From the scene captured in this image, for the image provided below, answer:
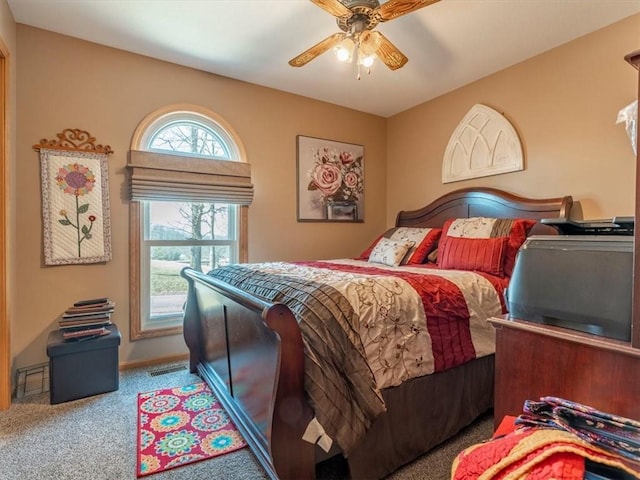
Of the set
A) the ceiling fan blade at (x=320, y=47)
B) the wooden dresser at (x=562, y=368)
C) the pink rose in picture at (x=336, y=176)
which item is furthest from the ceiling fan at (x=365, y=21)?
the wooden dresser at (x=562, y=368)

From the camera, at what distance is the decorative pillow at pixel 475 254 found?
2.36 m

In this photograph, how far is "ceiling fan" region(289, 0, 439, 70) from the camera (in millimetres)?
1845

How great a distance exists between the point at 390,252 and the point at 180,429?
2118mm

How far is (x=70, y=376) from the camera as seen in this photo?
2.30 metres

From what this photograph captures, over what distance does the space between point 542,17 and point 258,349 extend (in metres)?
2.88

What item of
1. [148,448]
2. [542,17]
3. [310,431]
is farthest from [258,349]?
[542,17]

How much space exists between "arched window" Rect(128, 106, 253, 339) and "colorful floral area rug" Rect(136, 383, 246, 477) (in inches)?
33.1

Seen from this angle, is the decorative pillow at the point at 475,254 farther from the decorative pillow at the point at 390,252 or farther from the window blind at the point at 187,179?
the window blind at the point at 187,179

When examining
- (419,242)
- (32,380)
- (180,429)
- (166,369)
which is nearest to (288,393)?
(180,429)

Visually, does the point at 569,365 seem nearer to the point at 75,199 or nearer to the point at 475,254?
the point at 475,254

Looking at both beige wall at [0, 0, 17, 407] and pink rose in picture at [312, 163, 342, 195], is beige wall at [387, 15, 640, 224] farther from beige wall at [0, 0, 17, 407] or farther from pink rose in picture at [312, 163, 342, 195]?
beige wall at [0, 0, 17, 407]

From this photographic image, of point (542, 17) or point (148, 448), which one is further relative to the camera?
point (542, 17)

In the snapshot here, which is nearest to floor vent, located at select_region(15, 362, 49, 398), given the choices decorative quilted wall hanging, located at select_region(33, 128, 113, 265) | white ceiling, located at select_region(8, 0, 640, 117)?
decorative quilted wall hanging, located at select_region(33, 128, 113, 265)

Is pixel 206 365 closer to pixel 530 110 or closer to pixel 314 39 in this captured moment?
pixel 314 39
